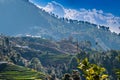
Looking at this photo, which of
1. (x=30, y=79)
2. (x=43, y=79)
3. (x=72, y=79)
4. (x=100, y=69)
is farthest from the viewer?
(x=43, y=79)

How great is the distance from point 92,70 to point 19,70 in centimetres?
16622

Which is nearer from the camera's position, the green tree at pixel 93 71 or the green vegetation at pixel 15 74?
the green tree at pixel 93 71

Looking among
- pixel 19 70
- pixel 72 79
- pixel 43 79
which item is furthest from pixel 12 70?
pixel 72 79

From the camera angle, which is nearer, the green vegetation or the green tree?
the green tree

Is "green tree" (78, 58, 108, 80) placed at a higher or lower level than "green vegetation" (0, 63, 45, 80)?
higher

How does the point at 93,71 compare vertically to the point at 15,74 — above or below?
above

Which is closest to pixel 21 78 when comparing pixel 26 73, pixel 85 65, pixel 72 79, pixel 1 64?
pixel 26 73

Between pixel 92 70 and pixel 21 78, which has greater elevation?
pixel 92 70

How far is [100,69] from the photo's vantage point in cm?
2200

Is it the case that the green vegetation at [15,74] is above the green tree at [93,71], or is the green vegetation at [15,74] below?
below

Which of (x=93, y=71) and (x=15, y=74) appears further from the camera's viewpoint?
(x=15, y=74)

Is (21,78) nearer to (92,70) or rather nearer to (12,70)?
(12,70)

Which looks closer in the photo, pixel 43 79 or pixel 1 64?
pixel 43 79

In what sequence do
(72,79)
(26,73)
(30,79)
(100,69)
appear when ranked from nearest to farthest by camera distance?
(100,69) < (72,79) < (30,79) < (26,73)
